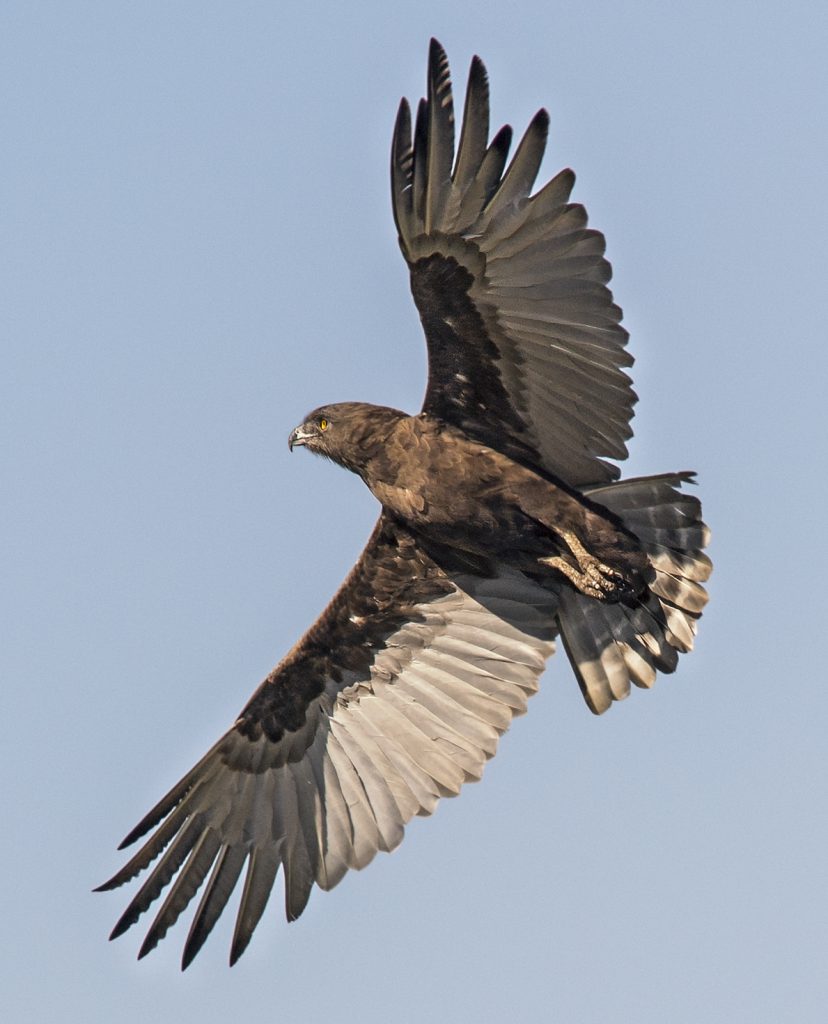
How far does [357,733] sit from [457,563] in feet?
4.15

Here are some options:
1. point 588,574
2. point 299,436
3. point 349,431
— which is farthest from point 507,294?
point 299,436

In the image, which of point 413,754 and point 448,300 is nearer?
point 448,300

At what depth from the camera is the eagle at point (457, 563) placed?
9688 millimetres

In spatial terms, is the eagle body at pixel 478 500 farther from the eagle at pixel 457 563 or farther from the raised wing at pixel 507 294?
the raised wing at pixel 507 294

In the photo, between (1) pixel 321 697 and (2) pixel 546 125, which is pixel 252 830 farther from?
(2) pixel 546 125

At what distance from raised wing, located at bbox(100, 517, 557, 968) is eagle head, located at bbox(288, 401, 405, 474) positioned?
61 cm

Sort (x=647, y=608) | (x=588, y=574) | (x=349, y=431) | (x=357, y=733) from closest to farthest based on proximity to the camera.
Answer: (x=588, y=574), (x=349, y=431), (x=647, y=608), (x=357, y=733)

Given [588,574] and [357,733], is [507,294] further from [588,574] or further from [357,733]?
[357,733]

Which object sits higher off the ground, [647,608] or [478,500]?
[647,608]

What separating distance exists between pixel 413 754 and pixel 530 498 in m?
2.07

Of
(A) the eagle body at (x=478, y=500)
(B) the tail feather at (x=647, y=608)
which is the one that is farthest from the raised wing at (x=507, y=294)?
(B) the tail feather at (x=647, y=608)

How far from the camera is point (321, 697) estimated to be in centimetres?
1184

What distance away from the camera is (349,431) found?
10734 mm

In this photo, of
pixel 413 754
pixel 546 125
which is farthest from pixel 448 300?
pixel 413 754
